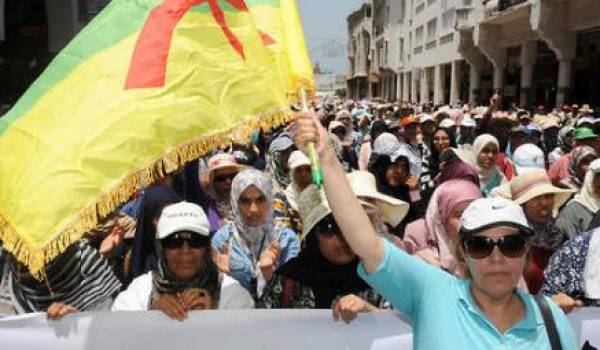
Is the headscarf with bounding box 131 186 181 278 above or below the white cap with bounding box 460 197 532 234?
below

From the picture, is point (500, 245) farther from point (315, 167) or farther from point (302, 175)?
point (302, 175)

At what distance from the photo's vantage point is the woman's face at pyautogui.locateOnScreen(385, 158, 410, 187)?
5.80 meters

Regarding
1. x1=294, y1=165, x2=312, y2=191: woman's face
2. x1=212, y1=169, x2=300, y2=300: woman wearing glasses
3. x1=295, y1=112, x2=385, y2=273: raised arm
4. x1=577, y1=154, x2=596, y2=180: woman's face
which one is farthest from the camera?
x1=577, y1=154, x2=596, y2=180: woman's face

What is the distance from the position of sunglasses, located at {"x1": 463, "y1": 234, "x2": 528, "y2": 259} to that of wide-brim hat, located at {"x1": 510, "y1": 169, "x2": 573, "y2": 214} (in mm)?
2032

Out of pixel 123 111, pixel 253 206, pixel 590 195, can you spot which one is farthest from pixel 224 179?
pixel 590 195

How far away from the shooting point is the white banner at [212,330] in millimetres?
2955

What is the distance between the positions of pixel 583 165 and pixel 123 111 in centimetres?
458

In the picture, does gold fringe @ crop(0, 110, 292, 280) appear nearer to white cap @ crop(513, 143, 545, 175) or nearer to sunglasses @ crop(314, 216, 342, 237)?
sunglasses @ crop(314, 216, 342, 237)

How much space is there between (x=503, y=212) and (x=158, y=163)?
1.24 metres

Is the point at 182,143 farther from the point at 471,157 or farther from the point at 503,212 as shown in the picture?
the point at 471,157

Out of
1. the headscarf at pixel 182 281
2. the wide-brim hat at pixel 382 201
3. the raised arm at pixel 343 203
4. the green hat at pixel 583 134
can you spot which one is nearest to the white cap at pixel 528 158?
the green hat at pixel 583 134

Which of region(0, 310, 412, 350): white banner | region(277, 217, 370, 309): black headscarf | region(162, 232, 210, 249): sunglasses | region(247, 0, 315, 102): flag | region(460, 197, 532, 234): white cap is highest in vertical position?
region(247, 0, 315, 102): flag

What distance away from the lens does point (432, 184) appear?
676 cm

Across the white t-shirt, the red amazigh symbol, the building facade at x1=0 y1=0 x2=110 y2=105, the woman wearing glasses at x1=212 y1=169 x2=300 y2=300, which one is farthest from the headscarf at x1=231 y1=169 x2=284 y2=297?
the building facade at x1=0 y1=0 x2=110 y2=105
